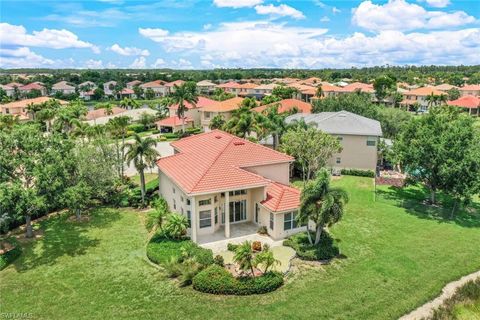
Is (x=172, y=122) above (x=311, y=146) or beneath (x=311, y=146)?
beneath

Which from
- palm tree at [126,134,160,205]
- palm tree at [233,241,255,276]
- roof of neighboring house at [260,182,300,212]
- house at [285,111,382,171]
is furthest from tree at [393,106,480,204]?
palm tree at [126,134,160,205]

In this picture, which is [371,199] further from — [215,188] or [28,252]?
[28,252]

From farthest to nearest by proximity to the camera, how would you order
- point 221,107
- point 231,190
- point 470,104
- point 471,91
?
point 471,91 < point 470,104 < point 221,107 < point 231,190

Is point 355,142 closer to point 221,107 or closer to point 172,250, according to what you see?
point 172,250

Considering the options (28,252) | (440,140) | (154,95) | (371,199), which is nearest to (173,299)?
(28,252)

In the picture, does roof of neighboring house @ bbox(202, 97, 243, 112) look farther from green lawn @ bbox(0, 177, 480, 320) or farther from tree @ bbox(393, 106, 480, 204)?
green lawn @ bbox(0, 177, 480, 320)

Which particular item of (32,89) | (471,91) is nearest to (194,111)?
(32,89)

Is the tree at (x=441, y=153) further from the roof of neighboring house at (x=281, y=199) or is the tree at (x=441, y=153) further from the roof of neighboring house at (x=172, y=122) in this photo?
the roof of neighboring house at (x=172, y=122)
